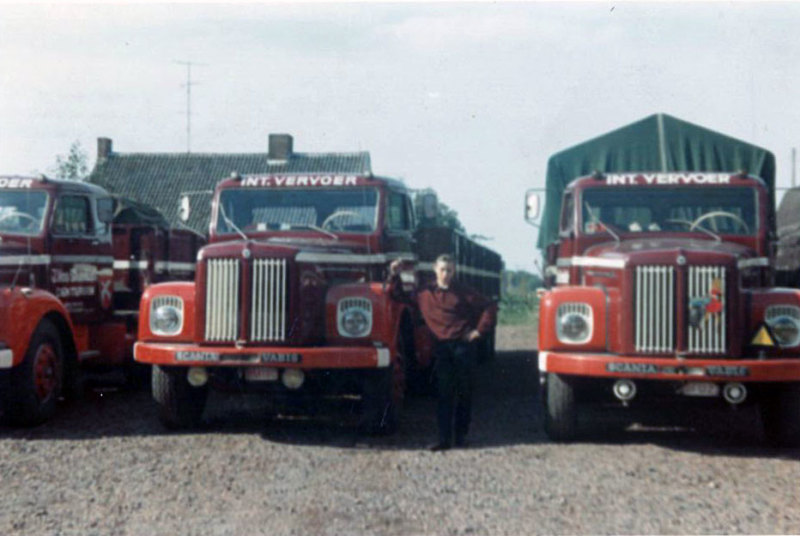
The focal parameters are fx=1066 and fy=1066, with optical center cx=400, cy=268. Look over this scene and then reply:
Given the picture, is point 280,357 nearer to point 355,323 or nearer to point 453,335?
point 355,323

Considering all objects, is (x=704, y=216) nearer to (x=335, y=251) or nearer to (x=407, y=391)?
(x=335, y=251)

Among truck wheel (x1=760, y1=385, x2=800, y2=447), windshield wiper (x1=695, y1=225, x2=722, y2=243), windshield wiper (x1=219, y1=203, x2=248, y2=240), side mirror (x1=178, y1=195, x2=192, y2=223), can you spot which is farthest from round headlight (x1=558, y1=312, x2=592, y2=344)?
side mirror (x1=178, y1=195, x2=192, y2=223)

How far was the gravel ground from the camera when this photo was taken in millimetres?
5637

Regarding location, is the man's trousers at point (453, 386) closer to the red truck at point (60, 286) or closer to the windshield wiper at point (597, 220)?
the windshield wiper at point (597, 220)

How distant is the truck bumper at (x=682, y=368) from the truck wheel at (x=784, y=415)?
0.36m

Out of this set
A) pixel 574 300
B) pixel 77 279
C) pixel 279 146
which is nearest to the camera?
pixel 574 300

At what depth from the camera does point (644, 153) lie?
11.4 m

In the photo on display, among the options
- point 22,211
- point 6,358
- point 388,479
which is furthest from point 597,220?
point 22,211

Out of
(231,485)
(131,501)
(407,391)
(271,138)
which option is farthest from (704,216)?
(271,138)

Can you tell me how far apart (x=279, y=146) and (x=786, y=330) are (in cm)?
3340

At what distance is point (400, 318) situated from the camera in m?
9.04

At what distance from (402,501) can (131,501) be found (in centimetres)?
156

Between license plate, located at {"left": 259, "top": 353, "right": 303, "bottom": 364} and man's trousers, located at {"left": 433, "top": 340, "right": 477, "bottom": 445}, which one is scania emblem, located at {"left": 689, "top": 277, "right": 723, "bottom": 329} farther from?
license plate, located at {"left": 259, "top": 353, "right": 303, "bottom": 364}

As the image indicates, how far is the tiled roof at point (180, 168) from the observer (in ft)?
130
